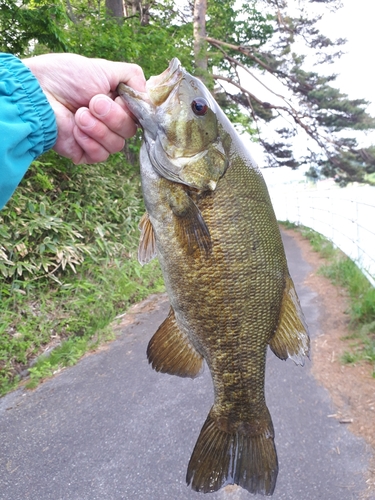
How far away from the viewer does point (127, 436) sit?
3629mm

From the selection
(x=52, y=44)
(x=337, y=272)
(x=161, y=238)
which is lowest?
(x=337, y=272)

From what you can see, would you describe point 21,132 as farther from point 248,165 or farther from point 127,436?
point 127,436

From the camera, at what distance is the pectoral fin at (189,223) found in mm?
1633

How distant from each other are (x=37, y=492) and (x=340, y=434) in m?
2.63

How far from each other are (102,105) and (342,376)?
157 inches

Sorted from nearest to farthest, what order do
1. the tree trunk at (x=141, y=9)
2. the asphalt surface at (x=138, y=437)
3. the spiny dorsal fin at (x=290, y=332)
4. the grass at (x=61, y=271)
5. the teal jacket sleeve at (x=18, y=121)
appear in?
the teal jacket sleeve at (x=18, y=121) < the spiny dorsal fin at (x=290, y=332) < the asphalt surface at (x=138, y=437) < the grass at (x=61, y=271) < the tree trunk at (x=141, y=9)

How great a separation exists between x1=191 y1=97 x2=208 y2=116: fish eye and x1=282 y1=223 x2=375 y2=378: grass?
394 centimetres

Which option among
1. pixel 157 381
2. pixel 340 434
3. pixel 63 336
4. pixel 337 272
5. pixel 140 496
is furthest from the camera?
pixel 337 272

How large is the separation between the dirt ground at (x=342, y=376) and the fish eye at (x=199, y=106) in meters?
3.02

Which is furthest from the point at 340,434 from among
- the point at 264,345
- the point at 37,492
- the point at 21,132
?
the point at 21,132

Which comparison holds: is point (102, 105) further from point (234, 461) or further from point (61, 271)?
point (61, 271)

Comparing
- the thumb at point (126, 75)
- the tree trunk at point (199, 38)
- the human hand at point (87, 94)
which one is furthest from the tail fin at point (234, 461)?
the tree trunk at point (199, 38)

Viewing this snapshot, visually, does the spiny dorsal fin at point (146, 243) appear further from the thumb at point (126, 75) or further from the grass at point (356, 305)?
the grass at point (356, 305)

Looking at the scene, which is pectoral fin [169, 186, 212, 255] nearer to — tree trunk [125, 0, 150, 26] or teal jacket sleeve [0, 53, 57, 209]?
teal jacket sleeve [0, 53, 57, 209]
